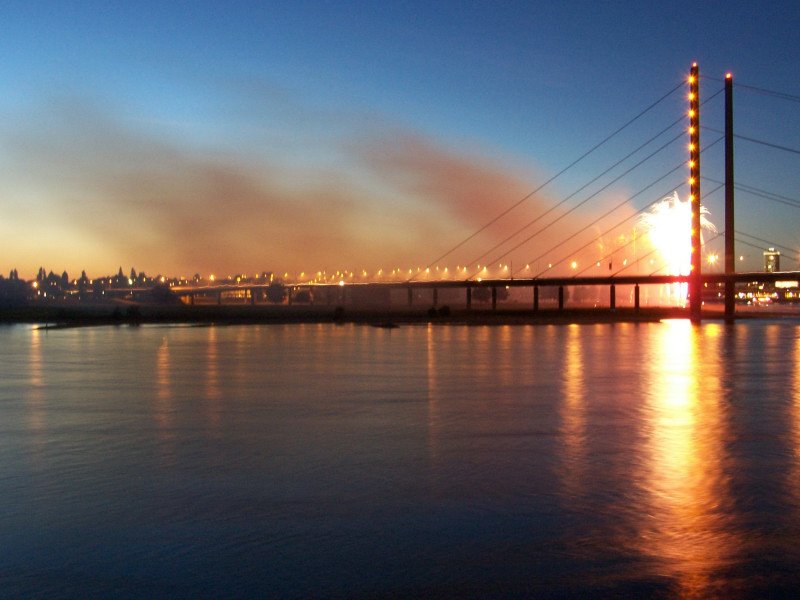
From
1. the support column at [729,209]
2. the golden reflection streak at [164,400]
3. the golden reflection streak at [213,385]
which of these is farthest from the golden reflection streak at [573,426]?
the support column at [729,209]

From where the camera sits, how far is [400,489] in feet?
23.7

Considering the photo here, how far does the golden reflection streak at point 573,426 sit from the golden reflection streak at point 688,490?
624mm

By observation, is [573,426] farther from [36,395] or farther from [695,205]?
[695,205]

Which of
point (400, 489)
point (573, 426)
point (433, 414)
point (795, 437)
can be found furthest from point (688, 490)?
point (433, 414)

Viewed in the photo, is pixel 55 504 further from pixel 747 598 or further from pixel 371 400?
pixel 371 400

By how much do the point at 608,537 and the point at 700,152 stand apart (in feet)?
199

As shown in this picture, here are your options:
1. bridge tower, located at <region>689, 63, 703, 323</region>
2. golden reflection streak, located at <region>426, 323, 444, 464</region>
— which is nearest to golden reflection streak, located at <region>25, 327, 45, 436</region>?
golden reflection streak, located at <region>426, 323, 444, 464</region>

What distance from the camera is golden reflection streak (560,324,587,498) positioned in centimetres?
761

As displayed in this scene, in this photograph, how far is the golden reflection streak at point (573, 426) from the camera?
25.0 ft

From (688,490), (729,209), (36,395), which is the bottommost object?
(688,490)

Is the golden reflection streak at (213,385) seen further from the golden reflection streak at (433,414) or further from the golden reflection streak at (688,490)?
the golden reflection streak at (688,490)

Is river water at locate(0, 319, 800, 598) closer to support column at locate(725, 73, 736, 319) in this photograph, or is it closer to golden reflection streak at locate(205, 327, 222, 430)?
golden reflection streak at locate(205, 327, 222, 430)

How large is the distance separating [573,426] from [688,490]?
349 cm

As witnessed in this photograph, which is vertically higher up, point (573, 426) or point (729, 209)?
point (729, 209)
